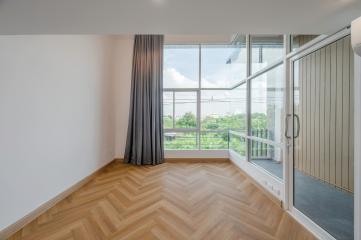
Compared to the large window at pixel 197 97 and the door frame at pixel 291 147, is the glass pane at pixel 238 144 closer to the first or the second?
the large window at pixel 197 97

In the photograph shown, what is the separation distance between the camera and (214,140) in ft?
17.1

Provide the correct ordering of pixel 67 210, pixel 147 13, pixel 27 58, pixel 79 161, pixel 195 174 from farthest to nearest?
1. pixel 195 174
2. pixel 79 161
3. pixel 67 210
4. pixel 27 58
5. pixel 147 13

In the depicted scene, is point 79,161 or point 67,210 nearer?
point 67,210

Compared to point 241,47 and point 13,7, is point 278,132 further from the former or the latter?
point 13,7

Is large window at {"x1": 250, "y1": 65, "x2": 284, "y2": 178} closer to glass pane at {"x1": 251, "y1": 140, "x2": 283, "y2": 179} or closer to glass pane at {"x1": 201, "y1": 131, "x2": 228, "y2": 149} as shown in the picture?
glass pane at {"x1": 251, "y1": 140, "x2": 283, "y2": 179}

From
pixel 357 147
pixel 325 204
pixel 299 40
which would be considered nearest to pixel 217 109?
pixel 299 40

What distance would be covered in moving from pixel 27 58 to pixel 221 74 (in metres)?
4.13

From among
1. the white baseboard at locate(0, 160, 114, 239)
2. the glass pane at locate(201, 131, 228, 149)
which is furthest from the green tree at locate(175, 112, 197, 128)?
the white baseboard at locate(0, 160, 114, 239)

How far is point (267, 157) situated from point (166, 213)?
192 cm

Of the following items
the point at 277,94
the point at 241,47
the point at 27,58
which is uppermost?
the point at 241,47

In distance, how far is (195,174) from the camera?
3906 mm

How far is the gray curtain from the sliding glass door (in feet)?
10.1

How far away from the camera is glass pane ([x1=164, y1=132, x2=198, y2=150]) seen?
16.9 ft

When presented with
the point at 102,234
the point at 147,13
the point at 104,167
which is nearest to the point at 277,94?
the point at 147,13
